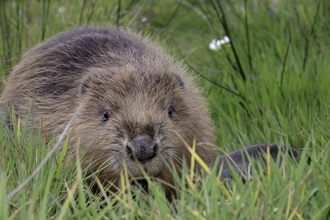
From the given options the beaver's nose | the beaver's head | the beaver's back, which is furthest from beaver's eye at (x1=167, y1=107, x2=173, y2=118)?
the beaver's nose

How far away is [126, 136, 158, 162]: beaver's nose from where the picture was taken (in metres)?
3.07

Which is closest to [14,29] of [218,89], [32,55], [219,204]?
[32,55]

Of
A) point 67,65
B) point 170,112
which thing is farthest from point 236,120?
point 67,65

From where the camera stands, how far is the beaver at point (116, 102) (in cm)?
325

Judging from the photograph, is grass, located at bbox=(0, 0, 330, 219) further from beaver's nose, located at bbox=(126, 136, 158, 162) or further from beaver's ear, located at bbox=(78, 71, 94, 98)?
beaver's ear, located at bbox=(78, 71, 94, 98)

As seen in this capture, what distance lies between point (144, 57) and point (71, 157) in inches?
32.5

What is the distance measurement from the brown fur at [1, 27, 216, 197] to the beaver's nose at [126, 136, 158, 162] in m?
0.03

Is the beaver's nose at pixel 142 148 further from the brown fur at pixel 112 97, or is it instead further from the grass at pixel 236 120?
the grass at pixel 236 120

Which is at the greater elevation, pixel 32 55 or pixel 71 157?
pixel 32 55

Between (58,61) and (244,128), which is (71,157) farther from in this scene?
(244,128)

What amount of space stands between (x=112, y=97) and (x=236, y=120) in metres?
1.21

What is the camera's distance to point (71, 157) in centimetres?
354

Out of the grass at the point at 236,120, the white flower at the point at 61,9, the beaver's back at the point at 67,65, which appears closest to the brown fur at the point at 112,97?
the beaver's back at the point at 67,65

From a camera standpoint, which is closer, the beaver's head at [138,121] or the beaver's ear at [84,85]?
the beaver's head at [138,121]
